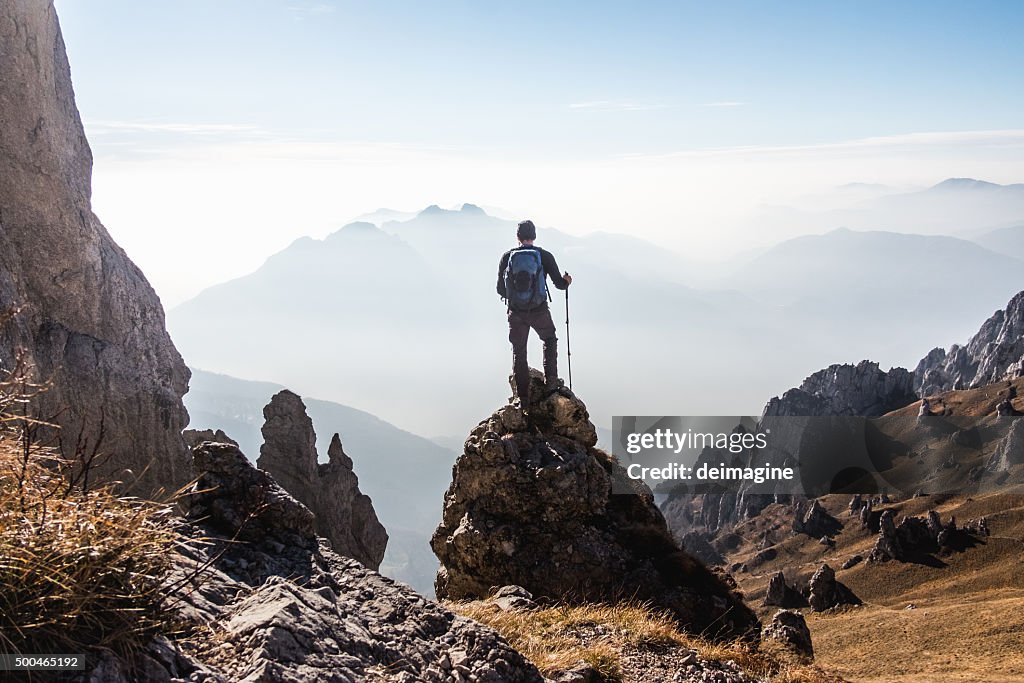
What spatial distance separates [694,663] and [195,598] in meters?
7.98

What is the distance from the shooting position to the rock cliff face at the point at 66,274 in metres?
41.8

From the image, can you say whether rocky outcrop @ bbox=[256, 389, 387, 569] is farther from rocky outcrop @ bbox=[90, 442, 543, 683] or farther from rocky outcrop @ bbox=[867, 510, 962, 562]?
rocky outcrop @ bbox=[867, 510, 962, 562]

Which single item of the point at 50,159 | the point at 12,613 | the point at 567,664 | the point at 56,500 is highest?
the point at 50,159

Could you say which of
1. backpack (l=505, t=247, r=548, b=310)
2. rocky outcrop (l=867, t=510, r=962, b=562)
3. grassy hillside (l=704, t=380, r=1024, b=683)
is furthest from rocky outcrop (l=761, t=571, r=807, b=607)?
backpack (l=505, t=247, r=548, b=310)

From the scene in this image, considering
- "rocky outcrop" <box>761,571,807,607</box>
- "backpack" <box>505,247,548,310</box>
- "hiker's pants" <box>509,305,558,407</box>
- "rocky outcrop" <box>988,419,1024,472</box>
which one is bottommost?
"rocky outcrop" <box>761,571,807,607</box>

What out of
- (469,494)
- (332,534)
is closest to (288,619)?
(469,494)

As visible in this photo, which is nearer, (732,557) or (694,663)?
(694,663)

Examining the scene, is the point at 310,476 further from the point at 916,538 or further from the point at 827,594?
the point at 916,538

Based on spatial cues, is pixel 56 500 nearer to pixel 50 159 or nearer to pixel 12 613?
pixel 12 613

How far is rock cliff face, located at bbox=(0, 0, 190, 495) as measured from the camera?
41844 mm

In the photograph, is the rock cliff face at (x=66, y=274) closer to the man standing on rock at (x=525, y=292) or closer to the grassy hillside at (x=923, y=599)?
the man standing on rock at (x=525, y=292)

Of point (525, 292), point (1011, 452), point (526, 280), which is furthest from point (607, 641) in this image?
point (1011, 452)

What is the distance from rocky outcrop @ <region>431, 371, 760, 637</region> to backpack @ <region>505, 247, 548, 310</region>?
255 cm

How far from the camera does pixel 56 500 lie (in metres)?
5.46
